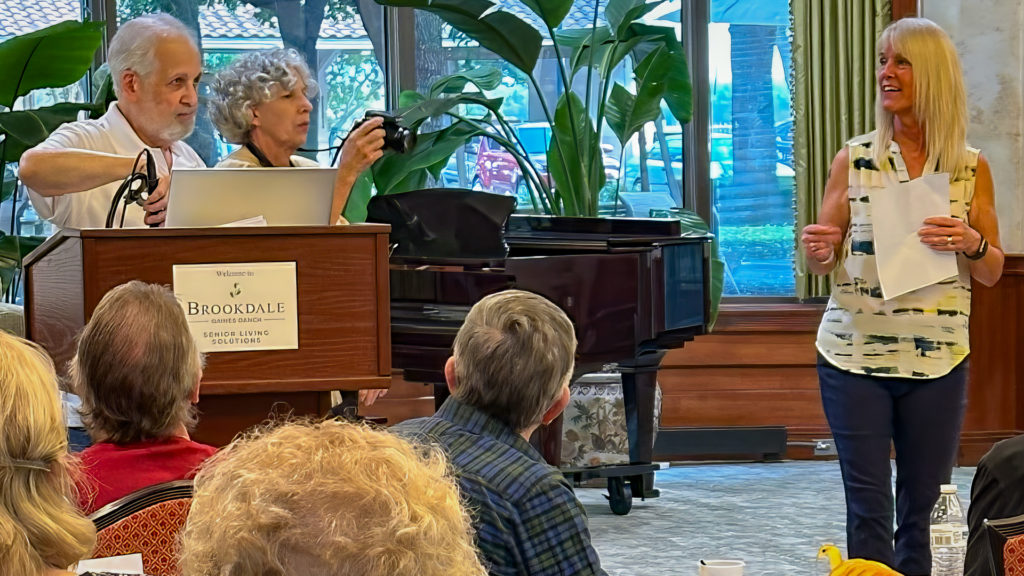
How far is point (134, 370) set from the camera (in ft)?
6.75

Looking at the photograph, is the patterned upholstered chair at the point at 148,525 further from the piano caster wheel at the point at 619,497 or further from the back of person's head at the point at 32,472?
the piano caster wheel at the point at 619,497

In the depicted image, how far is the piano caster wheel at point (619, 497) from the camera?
546 centimetres

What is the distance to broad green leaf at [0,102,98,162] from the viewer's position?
5.14 metres

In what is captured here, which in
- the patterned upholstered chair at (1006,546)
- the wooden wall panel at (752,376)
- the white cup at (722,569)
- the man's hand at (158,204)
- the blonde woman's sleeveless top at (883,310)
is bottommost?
the wooden wall panel at (752,376)

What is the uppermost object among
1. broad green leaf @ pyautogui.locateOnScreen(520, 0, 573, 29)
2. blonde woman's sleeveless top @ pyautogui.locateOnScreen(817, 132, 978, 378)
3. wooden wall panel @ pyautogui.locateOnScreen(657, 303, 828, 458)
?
broad green leaf @ pyautogui.locateOnScreen(520, 0, 573, 29)

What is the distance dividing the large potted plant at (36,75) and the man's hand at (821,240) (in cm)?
313

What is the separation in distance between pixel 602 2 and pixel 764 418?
2280 mm

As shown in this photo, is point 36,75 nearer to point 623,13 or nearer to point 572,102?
point 572,102

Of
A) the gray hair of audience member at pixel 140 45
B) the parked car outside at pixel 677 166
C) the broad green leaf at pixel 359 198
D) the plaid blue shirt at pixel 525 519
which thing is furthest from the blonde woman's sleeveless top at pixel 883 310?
the parked car outside at pixel 677 166

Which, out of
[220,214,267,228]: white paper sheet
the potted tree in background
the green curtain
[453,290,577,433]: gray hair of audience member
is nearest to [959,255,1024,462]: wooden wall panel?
the green curtain

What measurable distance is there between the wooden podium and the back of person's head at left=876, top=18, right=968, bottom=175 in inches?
56.4

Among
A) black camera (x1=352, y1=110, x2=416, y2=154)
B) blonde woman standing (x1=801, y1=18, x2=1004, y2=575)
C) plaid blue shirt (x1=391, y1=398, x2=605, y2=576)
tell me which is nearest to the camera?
plaid blue shirt (x1=391, y1=398, x2=605, y2=576)

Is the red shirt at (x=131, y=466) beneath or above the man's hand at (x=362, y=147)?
beneath

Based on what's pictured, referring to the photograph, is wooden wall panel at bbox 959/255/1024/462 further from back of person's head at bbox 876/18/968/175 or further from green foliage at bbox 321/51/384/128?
back of person's head at bbox 876/18/968/175
